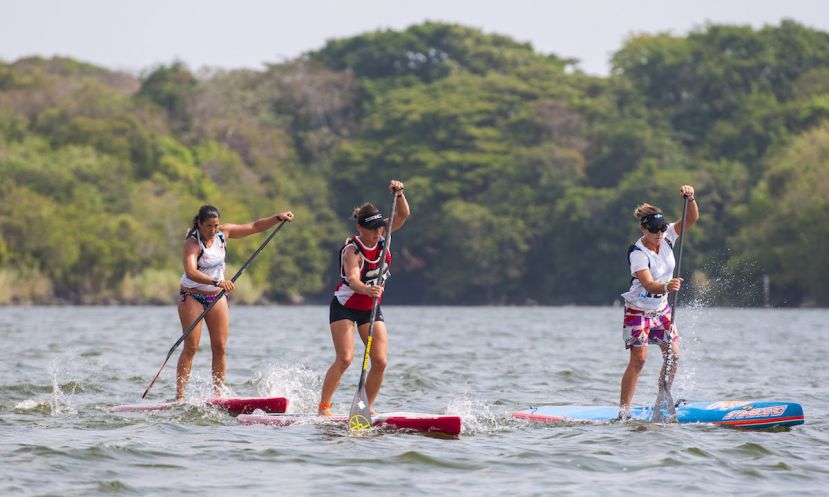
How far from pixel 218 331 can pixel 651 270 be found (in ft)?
13.8

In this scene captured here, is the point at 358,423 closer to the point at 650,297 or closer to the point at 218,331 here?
the point at 218,331

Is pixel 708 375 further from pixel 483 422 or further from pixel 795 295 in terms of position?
pixel 795 295

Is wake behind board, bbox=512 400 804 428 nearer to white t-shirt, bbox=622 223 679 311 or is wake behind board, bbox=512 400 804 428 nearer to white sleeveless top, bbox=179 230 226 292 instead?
white t-shirt, bbox=622 223 679 311

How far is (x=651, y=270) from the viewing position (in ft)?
42.3

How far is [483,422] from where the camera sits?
43.3 ft

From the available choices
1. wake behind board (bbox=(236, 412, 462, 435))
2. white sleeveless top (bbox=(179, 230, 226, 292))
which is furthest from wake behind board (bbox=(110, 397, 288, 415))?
white sleeveless top (bbox=(179, 230, 226, 292))

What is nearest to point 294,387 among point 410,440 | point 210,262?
point 210,262

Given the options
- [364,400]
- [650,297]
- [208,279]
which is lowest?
[364,400]

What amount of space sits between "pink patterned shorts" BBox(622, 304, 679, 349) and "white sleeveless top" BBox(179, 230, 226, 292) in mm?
3880

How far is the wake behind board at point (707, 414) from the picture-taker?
42.1ft

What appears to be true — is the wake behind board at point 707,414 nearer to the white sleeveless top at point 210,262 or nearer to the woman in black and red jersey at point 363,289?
the woman in black and red jersey at point 363,289

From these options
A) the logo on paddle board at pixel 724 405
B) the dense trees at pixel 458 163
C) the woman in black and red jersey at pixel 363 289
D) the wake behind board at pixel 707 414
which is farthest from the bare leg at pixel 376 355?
the dense trees at pixel 458 163

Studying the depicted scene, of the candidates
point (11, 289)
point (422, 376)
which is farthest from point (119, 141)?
point (422, 376)

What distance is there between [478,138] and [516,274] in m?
10.3
